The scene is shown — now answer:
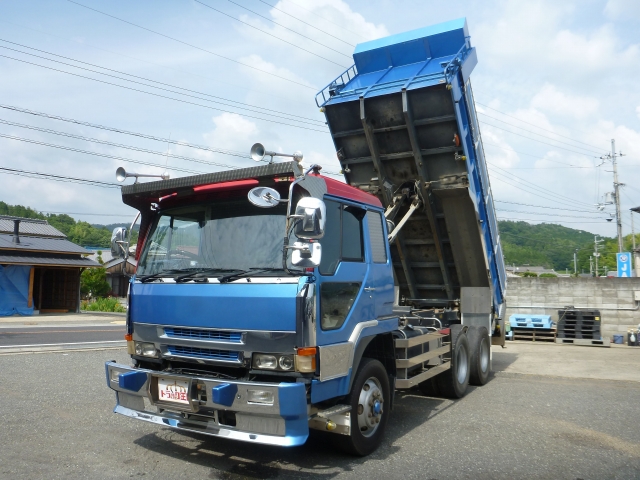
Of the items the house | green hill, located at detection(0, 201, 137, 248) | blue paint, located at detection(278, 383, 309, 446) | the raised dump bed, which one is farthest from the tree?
blue paint, located at detection(278, 383, 309, 446)

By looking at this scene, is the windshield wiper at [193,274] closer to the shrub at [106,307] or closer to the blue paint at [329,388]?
the blue paint at [329,388]

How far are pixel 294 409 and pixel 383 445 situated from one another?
1718 mm

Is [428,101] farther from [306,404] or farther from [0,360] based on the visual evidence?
[0,360]

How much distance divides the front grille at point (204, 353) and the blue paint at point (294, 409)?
554 mm

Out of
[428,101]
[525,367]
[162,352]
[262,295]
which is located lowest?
[525,367]

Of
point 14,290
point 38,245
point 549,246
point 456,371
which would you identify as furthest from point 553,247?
point 456,371

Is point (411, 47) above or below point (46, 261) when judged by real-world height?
above

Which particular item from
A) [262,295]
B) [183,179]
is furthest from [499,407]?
[183,179]

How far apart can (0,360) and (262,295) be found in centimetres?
807

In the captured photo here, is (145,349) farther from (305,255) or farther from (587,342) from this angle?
(587,342)

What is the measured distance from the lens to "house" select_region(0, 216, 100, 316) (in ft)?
80.9

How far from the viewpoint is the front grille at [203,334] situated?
4375 mm

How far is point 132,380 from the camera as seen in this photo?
4703 mm

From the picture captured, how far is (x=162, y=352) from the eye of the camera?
4.78 metres
